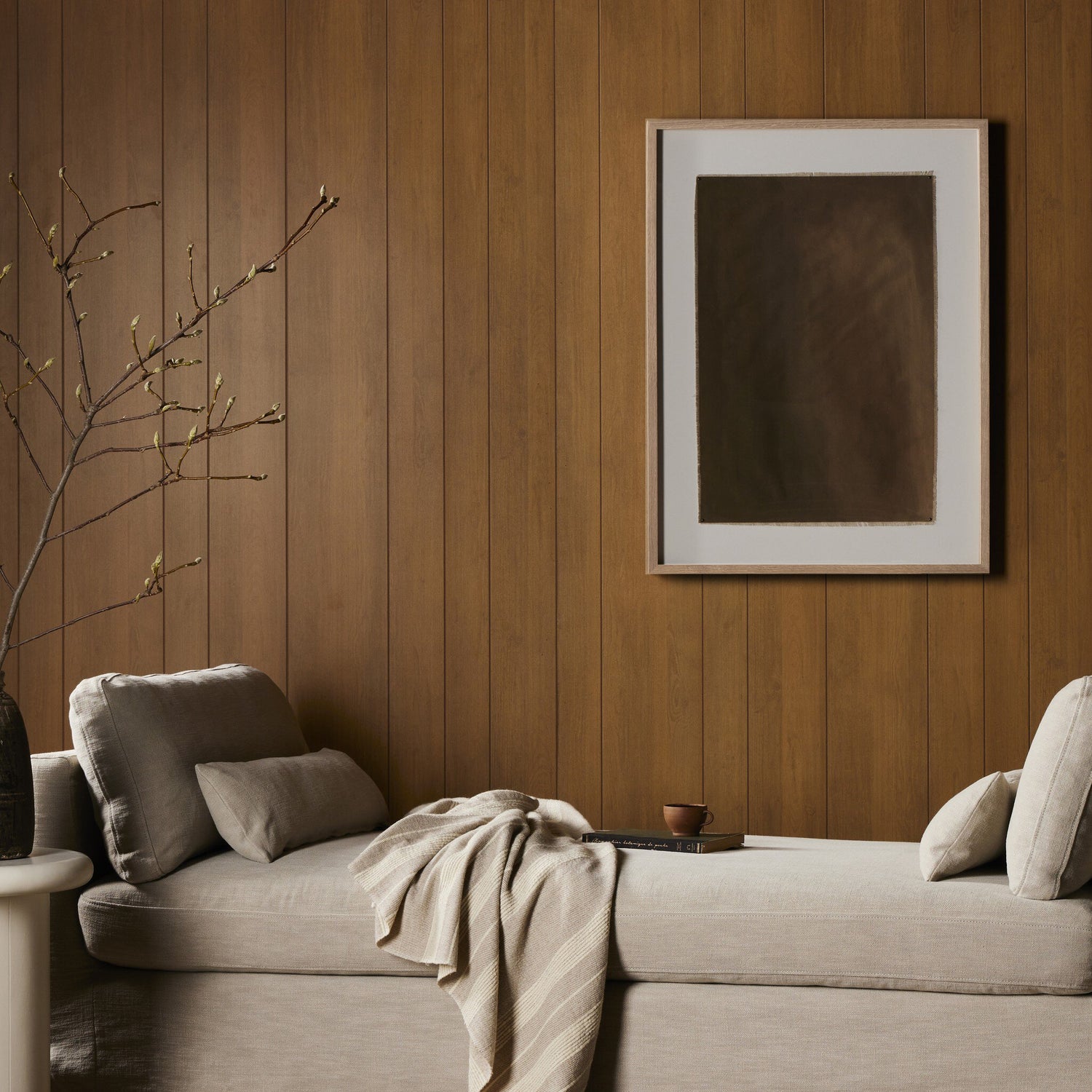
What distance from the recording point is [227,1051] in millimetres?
2318

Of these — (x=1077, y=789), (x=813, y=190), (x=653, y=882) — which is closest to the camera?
(x=1077, y=789)

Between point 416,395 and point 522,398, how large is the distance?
0.29 meters

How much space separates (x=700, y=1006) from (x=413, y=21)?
8.36 feet

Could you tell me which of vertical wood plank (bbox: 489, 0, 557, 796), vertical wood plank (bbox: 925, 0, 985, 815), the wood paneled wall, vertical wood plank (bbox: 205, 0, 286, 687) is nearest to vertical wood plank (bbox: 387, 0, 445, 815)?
the wood paneled wall

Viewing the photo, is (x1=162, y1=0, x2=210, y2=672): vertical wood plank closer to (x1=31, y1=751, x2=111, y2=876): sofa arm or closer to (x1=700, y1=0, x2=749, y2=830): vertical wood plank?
(x1=31, y1=751, x2=111, y2=876): sofa arm

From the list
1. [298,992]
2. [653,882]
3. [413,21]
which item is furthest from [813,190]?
[298,992]

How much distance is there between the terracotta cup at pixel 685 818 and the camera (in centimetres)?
262

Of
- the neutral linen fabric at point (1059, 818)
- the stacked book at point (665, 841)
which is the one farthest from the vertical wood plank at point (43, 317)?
the neutral linen fabric at point (1059, 818)

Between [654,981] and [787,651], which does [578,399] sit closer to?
[787,651]

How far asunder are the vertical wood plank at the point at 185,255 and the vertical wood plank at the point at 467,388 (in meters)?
0.66

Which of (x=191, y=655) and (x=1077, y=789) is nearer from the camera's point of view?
(x=1077, y=789)

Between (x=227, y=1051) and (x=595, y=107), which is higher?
(x=595, y=107)

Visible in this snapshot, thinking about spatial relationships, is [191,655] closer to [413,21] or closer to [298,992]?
[298,992]

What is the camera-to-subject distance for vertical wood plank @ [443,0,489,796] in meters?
3.16
